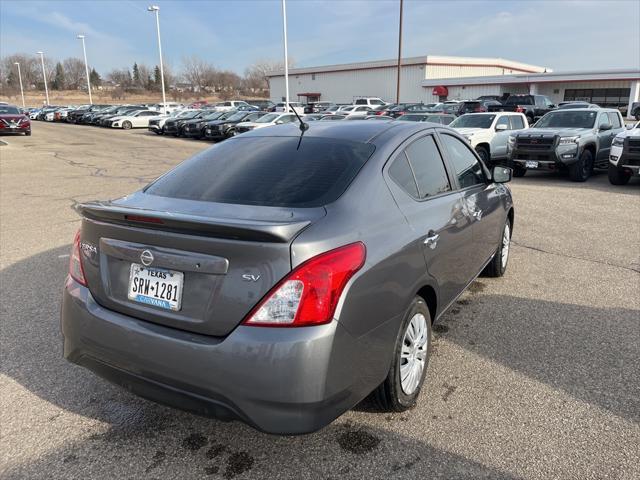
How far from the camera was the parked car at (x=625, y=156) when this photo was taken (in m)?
11.2

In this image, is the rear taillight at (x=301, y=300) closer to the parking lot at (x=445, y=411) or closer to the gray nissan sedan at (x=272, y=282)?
the gray nissan sedan at (x=272, y=282)

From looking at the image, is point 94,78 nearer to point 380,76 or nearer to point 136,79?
point 136,79

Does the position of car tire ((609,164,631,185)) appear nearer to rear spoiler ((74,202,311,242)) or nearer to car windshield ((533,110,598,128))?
car windshield ((533,110,598,128))

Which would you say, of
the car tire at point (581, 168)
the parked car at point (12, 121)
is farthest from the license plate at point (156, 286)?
the parked car at point (12, 121)

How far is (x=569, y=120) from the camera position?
13.8 metres

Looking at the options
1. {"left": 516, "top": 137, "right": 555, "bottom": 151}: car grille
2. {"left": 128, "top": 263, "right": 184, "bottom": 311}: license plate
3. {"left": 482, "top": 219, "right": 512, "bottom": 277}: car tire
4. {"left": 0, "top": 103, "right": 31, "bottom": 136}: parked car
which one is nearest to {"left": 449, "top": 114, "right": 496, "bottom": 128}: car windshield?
{"left": 516, "top": 137, "right": 555, "bottom": 151}: car grille

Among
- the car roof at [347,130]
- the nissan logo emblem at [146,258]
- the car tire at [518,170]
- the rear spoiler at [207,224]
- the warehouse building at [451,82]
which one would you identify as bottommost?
the car tire at [518,170]

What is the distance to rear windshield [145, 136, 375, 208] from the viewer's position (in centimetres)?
287

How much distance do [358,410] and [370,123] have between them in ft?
6.55

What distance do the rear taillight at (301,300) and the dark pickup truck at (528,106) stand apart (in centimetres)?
2826

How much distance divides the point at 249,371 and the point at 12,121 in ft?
99.9

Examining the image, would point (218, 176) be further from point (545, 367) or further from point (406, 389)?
point (545, 367)

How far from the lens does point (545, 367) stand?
366 centimetres

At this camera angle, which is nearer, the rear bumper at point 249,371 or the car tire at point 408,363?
the rear bumper at point 249,371
